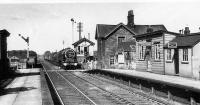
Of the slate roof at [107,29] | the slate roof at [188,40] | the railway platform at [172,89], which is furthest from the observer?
the slate roof at [107,29]

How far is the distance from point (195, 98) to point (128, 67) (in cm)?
2263

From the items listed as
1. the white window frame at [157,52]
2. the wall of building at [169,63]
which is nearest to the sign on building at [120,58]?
the white window frame at [157,52]

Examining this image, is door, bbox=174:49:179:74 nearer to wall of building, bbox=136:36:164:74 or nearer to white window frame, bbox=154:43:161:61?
wall of building, bbox=136:36:164:74

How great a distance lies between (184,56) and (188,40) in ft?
4.30

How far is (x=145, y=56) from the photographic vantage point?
27828 millimetres

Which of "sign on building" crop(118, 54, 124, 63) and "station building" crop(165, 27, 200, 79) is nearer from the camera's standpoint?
"station building" crop(165, 27, 200, 79)

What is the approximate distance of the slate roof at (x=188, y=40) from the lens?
20044mm

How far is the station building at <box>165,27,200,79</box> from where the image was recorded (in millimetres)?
19797

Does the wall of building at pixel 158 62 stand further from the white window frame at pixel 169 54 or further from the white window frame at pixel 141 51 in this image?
the white window frame at pixel 141 51

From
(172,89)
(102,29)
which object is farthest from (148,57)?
(102,29)

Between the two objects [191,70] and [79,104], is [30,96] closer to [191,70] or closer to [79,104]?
[79,104]

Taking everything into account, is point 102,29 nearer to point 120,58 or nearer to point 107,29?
point 107,29

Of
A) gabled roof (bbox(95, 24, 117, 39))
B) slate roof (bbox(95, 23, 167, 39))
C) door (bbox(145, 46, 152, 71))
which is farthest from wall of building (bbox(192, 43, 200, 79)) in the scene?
gabled roof (bbox(95, 24, 117, 39))

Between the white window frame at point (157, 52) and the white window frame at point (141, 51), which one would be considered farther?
the white window frame at point (141, 51)
